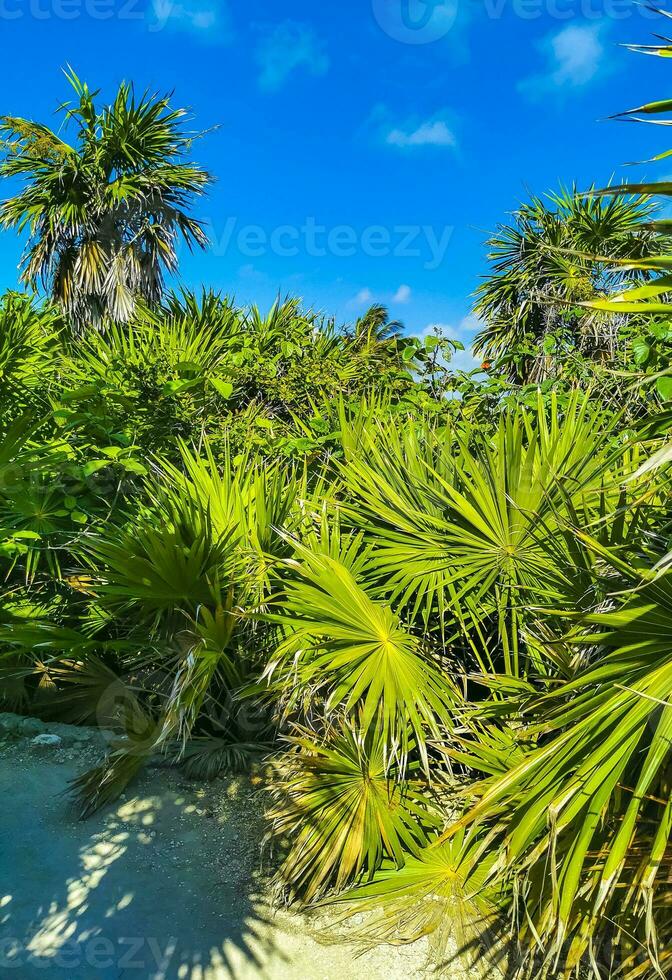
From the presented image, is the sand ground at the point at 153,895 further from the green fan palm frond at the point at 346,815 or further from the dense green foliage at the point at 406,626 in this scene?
the green fan palm frond at the point at 346,815

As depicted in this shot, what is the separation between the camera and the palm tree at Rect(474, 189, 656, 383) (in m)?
6.83

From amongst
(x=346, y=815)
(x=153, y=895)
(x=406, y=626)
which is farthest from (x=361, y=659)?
(x=153, y=895)

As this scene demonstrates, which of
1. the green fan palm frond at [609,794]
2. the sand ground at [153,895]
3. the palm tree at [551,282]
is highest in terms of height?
the palm tree at [551,282]

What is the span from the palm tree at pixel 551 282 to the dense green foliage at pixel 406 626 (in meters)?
0.62

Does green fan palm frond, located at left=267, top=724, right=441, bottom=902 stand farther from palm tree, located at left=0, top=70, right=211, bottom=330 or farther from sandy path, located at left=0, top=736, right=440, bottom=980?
palm tree, located at left=0, top=70, right=211, bottom=330

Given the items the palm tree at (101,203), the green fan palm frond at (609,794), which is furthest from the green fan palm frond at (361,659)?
the palm tree at (101,203)

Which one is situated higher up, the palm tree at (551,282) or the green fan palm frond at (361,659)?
the palm tree at (551,282)

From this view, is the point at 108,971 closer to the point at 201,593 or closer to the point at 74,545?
the point at 201,593

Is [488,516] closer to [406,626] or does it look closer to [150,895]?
[406,626]

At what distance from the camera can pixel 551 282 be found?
7977 millimetres

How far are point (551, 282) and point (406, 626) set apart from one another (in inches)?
219

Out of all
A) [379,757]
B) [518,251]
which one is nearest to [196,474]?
[379,757]

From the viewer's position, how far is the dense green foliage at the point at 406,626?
Answer: 236 centimetres

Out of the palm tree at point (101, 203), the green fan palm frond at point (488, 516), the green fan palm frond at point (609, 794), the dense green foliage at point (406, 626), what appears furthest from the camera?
the palm tree at point (101, 203)
